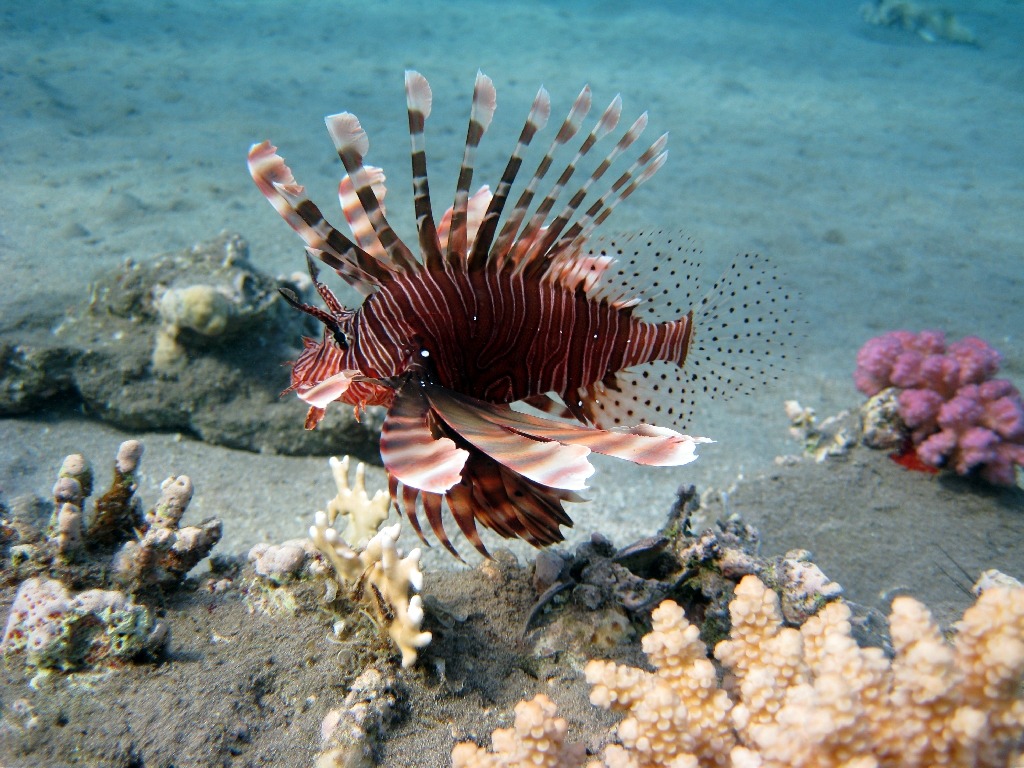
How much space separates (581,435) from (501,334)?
63 centimetres

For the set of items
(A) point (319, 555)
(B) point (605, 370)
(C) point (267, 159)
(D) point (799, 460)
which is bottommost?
(D) point (799, 460)

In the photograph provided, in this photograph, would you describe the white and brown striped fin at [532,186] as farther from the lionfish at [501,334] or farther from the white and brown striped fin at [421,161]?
the white and brown striped fin at [421,161]

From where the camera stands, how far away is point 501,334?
2309 mm

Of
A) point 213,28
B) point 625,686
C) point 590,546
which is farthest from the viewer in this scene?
point 213,28

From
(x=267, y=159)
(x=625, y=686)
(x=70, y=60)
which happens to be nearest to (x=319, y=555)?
(x=625, y=686)

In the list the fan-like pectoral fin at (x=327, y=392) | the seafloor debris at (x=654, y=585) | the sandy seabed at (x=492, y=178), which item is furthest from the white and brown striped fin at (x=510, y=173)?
the sandy seabed at (x=492, y=178)

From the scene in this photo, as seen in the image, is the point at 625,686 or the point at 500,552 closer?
the point at 625,686

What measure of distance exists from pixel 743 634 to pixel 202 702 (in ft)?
5.65

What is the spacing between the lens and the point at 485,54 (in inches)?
714

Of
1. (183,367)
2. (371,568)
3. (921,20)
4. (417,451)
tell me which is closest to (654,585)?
(371,568)

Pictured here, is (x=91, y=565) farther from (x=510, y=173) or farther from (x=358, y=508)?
(x=510, y=173)

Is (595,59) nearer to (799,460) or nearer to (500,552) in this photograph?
(799,460)

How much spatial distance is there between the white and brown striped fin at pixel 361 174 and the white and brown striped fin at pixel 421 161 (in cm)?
8

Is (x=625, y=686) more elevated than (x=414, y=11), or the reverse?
(x=414, y=11)
